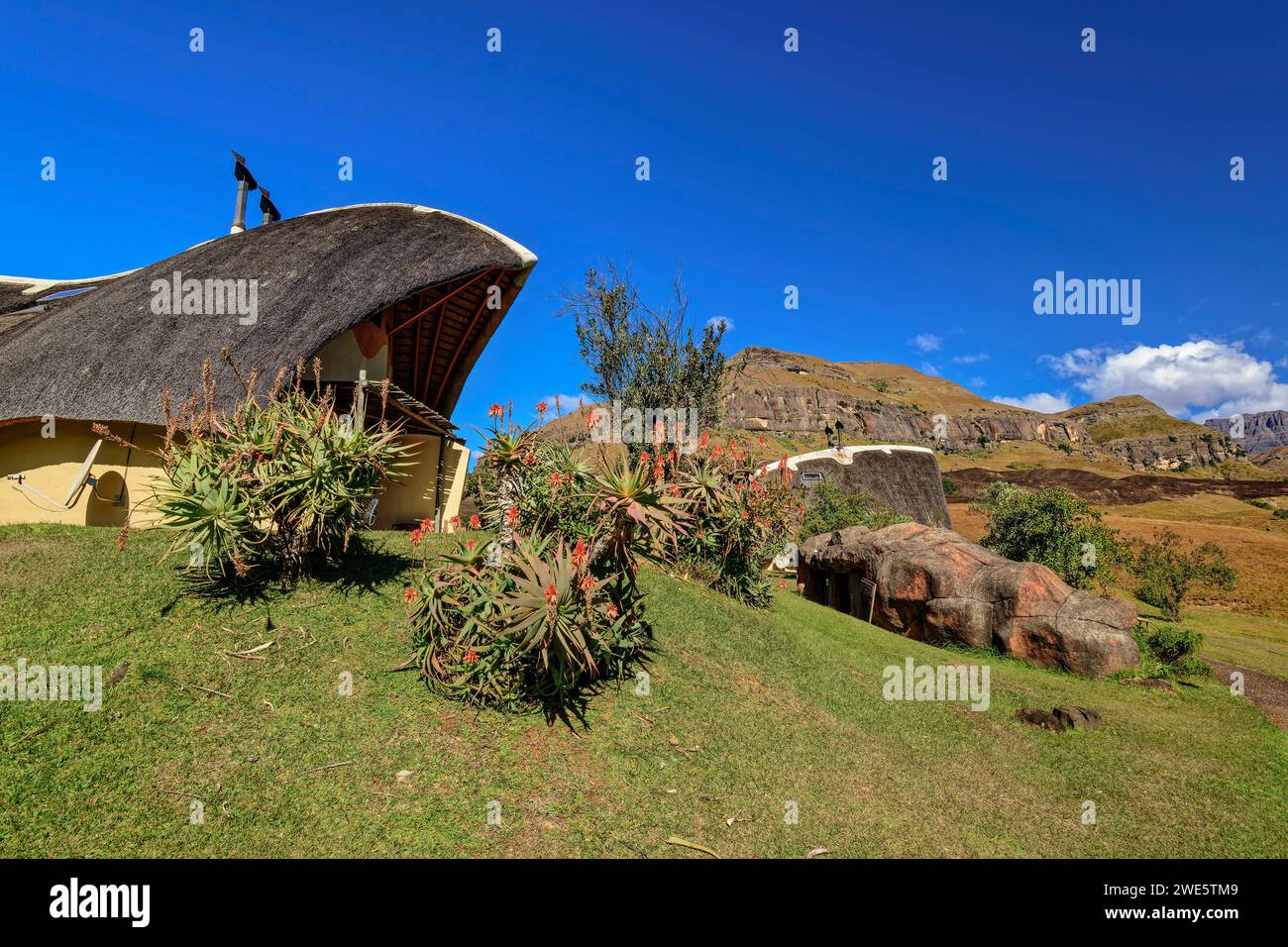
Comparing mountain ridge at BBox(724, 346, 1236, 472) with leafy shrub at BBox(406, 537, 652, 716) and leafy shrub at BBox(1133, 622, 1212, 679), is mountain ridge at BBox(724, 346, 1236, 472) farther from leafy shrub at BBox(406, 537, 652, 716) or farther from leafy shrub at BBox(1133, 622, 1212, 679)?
leafy shrub at BBox(406, 537, 652, 716)

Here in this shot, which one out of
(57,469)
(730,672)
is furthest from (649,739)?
(57,469)

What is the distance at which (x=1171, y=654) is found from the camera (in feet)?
37.0

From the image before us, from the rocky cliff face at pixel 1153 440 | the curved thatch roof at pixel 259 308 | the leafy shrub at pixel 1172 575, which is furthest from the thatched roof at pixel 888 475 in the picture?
the rocky cliff face at pixel 1153 440

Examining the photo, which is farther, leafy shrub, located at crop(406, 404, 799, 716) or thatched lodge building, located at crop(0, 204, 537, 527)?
thatched lodge building, located at crop(0, 204, 537, 527)

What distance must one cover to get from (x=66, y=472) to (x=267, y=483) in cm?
664

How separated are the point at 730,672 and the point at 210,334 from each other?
35.9ft

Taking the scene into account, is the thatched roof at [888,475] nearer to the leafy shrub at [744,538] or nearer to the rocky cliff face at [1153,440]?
the leafy shrub at [744,538]

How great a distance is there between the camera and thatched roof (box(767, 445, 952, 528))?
25391 millimetres

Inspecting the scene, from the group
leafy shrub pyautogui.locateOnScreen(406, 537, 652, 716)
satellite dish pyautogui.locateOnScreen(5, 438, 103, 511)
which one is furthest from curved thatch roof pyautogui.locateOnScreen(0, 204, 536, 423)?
leafy shrub pyautogui.locateOnScreen(406, 537, 652, 716)

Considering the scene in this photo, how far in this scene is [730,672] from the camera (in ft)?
26.3

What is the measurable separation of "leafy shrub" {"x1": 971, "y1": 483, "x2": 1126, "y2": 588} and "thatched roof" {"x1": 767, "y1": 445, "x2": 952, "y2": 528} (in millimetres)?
7071

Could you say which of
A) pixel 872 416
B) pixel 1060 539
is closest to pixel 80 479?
pixel 1060 539

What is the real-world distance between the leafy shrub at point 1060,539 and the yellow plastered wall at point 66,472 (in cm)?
2194

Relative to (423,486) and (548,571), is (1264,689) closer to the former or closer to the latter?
(548,571)
